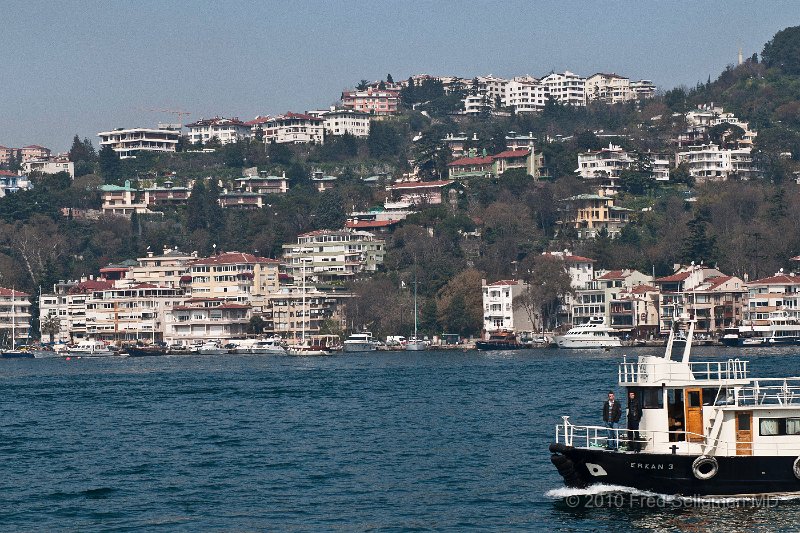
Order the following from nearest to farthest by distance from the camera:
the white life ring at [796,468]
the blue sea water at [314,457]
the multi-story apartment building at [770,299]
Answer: the white life ring at [796,468] < the blue sea water at [314,457] < the multi-story apartment building at [770,299]

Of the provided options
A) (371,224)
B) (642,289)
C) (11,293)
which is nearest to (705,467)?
(642,289)

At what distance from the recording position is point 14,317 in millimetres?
150875

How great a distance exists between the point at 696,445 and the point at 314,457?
619 inches

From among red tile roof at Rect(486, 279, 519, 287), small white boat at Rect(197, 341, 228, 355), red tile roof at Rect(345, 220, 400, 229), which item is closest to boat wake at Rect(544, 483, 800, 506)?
small white boat at Rect(197, 341, 228, 355)

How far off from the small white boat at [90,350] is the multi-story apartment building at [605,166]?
2588 inches

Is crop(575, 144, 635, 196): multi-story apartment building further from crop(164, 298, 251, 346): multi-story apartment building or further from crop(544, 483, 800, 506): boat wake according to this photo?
crop(544, 483, 800, 506): boat wake

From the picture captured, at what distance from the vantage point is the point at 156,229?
7072 inches

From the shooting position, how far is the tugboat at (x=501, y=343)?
130 m

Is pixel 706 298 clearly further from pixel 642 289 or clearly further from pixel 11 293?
pixel 11 293

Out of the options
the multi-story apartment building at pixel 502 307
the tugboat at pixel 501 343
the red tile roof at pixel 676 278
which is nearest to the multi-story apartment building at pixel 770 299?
the red tile roof at pixel 676 278

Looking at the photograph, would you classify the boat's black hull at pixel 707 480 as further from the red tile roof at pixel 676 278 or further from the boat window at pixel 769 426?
the red tile roof at pixel 676 278

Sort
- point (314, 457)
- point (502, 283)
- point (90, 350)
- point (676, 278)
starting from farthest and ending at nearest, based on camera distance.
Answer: point (502, 283) → point (90, 350) → point (676, 278) → point (314, 457)

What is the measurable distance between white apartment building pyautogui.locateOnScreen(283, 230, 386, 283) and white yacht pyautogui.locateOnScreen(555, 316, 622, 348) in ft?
117

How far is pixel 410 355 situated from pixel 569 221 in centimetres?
5027
